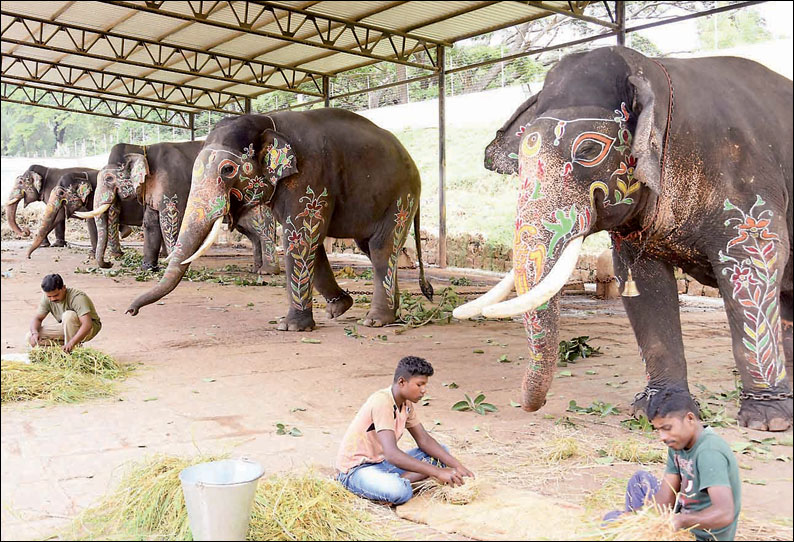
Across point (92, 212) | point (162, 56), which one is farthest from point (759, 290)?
point (162, 56)

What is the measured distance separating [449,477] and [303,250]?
194 inches

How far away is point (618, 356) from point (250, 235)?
32.3 feet

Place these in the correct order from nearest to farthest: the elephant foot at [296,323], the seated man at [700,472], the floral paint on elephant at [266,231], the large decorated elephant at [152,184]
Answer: the seated man at [700,472], the elephant foot at [296,323], the large decorated elephant at [152,184], the floral paint on elephant at [266,231]

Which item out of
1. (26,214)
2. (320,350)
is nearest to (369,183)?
(320,350)

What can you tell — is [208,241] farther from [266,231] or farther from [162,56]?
[162,56]

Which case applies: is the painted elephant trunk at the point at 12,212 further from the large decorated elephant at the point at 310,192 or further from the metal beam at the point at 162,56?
the large decorated elephant at the point at 310,192

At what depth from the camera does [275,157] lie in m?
7.91

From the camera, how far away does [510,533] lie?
3.15 metres

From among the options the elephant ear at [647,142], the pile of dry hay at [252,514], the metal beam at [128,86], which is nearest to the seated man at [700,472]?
the pile of dry hay at [252,514]

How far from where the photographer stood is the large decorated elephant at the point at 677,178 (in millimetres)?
3912

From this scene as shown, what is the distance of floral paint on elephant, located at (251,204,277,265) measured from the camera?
14.7m

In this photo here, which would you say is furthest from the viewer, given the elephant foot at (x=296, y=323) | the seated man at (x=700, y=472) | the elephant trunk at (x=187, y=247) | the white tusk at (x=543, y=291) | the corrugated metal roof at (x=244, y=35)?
the corrugated metal roof at (x=244, y=35)

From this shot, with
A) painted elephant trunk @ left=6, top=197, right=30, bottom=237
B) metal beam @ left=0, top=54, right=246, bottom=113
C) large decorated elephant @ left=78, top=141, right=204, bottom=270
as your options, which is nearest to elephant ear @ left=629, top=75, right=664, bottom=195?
large decorated elephant @ left=78, top=141, right=204, bottom=270

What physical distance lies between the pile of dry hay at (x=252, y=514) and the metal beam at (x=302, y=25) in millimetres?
11267
